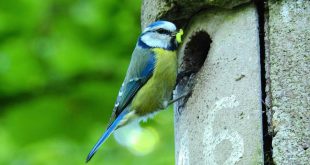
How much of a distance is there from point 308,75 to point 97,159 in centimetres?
209

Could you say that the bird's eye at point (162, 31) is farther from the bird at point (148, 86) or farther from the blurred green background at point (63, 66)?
the blurred green background at point (63, 66)

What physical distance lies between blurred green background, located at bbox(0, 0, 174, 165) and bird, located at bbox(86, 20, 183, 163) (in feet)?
5.00

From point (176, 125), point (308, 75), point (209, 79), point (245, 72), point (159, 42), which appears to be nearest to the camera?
point (308, 75)

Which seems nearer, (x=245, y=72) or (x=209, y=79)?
(x=245, y=72)

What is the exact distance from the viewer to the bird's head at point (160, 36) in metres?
3.62

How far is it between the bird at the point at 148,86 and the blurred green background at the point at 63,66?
1.52m

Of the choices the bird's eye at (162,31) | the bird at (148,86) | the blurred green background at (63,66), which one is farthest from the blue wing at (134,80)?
the blurred green background at (63,66)

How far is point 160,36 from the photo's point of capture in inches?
151

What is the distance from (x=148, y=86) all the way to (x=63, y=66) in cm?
195

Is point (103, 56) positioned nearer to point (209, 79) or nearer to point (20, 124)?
point (20, 124)

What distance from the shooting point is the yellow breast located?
3.76 meters

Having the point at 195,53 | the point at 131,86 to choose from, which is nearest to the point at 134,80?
the point at 131,86

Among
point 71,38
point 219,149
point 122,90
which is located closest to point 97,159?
point 122,90

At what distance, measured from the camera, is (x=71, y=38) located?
5.74 m
